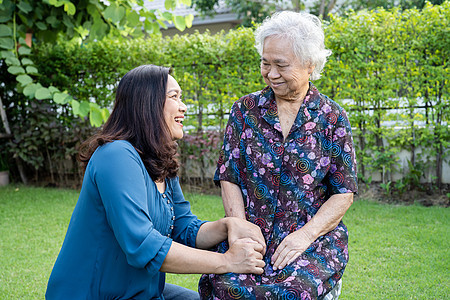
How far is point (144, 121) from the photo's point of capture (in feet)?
6.56

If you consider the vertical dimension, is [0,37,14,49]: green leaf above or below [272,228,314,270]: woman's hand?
above

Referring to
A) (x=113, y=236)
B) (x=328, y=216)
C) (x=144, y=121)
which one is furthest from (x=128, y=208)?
(x=328, y=216)

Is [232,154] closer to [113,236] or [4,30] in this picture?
[113,236]

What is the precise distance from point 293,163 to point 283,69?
484mm

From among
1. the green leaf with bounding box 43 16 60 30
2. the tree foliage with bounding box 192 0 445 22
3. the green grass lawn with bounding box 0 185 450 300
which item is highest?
the tree foliage with bounding box 192 0 445 22

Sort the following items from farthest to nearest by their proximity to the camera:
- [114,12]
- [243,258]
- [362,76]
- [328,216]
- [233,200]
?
[362,76] → [114,12] → [233,200] → [328,216] → [243,258]

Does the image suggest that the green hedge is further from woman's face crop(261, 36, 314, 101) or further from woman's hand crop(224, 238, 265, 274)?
woman's hand crop(224, 238, 265, 274)

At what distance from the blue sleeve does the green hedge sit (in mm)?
4141

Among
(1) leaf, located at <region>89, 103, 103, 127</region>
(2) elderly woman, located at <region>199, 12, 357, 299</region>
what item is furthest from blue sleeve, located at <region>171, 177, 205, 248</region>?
(1) leaf, located at <region>89, 103, 103, 127</region>

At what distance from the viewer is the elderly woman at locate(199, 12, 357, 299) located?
2.26m

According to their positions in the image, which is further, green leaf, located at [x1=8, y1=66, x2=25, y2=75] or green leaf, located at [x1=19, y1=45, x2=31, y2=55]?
green leaf, located at [x1=19, y1=45, x2=31, y2=55]

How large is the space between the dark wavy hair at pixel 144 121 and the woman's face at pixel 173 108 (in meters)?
0.03

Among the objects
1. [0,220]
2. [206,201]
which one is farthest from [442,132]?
[0,220]

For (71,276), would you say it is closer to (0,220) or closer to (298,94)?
(298,94)
